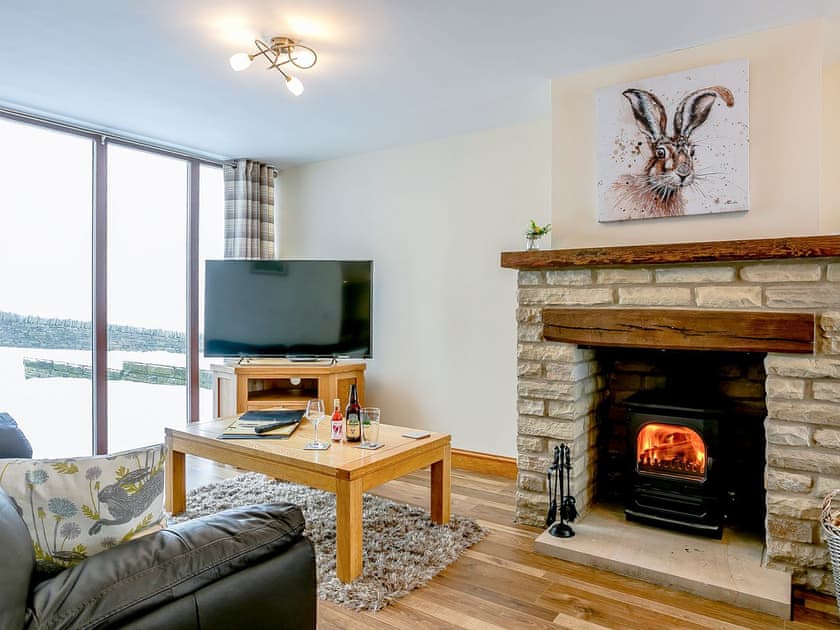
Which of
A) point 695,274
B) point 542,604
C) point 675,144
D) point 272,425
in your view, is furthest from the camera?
point 272,425

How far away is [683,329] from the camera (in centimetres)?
258

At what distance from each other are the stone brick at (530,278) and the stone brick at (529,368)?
42 cm

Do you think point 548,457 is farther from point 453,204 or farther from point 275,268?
point 275,268

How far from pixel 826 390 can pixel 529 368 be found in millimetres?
1284

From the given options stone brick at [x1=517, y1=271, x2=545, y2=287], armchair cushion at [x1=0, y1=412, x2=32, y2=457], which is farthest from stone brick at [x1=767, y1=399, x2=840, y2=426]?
armchair cushion at [x1=0, y1=412, x2=32, y2=457]

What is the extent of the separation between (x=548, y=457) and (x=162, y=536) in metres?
2.13

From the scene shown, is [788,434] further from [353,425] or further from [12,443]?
[12,443]

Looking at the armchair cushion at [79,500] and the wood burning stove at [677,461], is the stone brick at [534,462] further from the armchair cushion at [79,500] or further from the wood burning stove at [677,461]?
the armchair cushion at [79,500]

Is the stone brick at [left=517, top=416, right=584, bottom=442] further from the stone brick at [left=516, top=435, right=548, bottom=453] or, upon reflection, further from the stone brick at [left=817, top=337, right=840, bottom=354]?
the stone brick at [left=817, top=337, right=840, bottom=354]

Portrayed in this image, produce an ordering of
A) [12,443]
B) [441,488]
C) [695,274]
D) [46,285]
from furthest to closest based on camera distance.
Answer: [46,285] < [441,488] < [695,274] < [12,443]

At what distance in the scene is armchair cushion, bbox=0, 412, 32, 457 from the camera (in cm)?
178

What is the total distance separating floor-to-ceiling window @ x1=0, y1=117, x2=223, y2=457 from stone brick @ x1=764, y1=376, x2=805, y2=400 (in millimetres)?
3963

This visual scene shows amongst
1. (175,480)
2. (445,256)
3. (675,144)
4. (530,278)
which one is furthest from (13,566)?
(445,256)

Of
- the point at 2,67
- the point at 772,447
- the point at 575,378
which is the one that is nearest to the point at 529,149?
the point at 575,378
